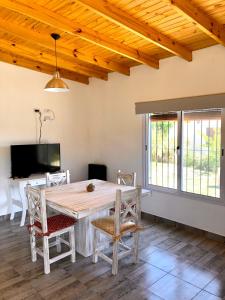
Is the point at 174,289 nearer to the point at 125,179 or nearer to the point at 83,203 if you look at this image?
the point at 83,203

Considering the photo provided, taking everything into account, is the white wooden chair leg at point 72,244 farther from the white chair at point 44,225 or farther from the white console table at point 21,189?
the white console table at point 21,189

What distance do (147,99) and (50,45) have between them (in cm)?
172

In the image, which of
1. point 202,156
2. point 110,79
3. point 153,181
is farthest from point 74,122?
point 202,156

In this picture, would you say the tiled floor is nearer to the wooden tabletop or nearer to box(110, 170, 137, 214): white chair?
the wooden tabletop

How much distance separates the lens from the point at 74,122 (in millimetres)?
5141

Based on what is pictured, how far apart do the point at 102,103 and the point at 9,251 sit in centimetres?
309

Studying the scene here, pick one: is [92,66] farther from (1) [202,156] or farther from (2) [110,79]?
(1) [202,156]

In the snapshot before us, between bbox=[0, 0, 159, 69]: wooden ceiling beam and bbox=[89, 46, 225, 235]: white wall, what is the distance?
0.47 m

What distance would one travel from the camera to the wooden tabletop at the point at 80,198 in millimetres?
2496

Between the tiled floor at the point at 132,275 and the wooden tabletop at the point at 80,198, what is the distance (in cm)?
71

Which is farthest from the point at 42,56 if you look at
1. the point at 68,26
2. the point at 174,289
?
the point at 174,289

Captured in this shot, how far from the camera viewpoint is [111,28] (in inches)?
120

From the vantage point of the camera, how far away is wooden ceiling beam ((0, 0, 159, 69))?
2.47 meters

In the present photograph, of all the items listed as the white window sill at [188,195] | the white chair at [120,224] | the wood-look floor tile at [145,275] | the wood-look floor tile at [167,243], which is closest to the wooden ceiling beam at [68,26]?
the white chair at [120,224]
